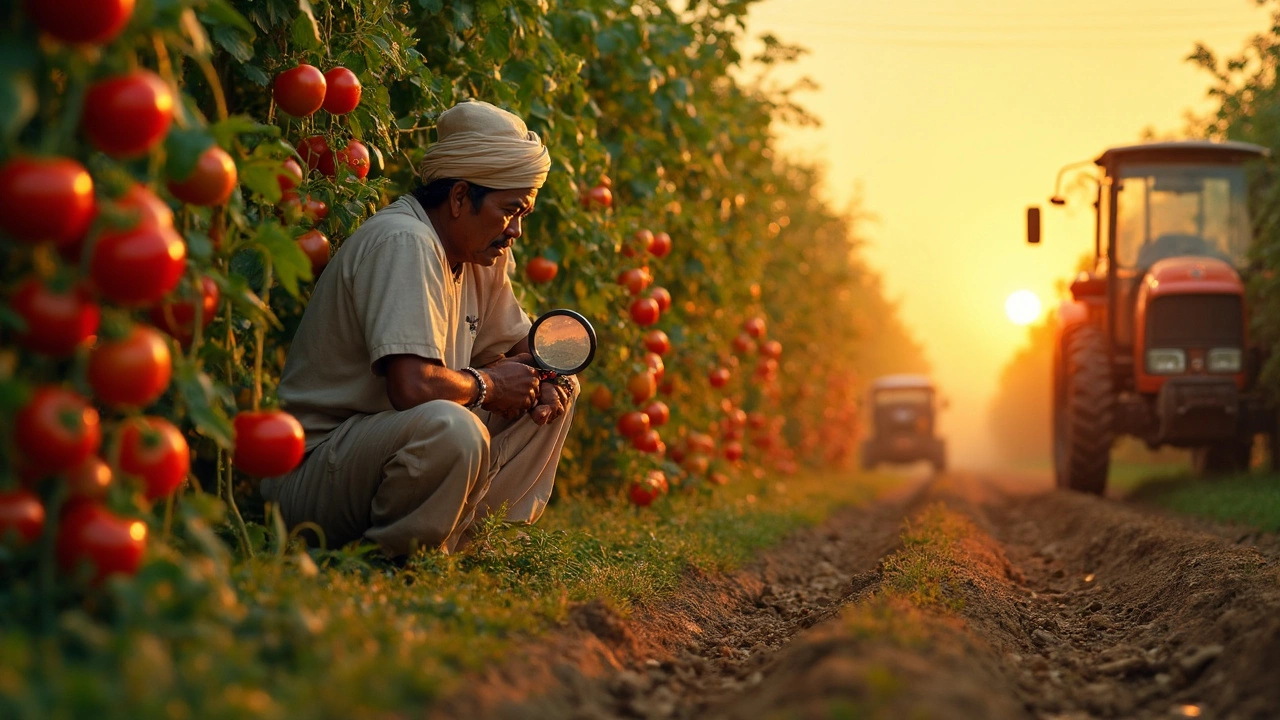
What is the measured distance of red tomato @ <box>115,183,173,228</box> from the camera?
2.75 meters

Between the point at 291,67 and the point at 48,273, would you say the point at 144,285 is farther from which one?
the point at 291,67

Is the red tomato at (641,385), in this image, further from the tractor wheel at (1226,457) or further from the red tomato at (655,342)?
the tractor wheel at (1226,457)

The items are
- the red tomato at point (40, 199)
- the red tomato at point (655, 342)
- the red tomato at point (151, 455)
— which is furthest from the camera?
the red tomato at point (655, 342)

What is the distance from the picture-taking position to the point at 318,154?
4.89 meters

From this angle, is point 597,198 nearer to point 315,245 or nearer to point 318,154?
point 318,154

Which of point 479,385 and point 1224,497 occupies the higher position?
point 479,385

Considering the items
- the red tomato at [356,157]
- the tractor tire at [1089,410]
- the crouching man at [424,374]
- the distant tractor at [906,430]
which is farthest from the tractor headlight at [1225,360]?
the distant tractor at [906,430]

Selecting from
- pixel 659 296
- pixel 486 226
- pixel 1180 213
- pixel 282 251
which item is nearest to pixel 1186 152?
pixel 1180 213

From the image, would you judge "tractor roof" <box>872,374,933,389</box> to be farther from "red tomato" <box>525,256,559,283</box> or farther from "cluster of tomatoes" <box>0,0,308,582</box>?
"cluster of tomatoes" <box>0,0,308,582</box>

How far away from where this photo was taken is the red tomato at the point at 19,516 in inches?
106

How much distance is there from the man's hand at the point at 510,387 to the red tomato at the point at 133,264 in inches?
84.7

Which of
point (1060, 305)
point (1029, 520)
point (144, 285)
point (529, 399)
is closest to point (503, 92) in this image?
point (529, 399)

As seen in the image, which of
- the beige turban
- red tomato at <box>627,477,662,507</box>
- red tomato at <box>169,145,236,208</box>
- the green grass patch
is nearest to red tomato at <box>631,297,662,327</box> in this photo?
red tomato at <box>627,477,662,507</box>

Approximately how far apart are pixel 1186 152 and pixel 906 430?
20.2 metres
